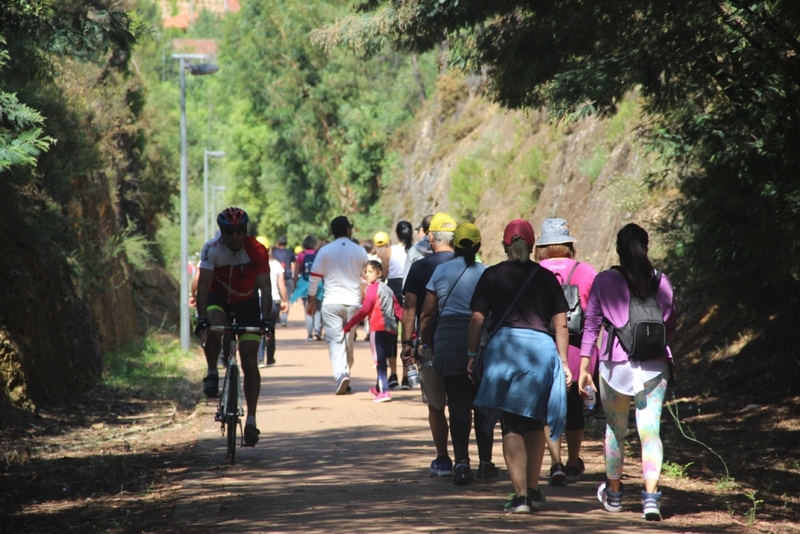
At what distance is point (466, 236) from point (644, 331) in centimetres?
188

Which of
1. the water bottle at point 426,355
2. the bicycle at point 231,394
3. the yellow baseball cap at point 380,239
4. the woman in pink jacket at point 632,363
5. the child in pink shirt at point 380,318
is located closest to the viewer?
the woman in pink jacket at point 632,363

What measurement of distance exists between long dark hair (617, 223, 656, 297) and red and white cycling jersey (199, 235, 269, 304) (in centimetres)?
336

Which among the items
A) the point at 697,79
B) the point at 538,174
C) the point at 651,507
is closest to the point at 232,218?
the point at 651,507

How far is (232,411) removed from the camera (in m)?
9.41

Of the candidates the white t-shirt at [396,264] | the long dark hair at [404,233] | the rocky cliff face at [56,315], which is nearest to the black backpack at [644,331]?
the rocky cliff face at [56,315]

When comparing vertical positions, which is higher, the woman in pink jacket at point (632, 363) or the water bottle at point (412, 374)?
the woman in pink jacket at point (632, 363)

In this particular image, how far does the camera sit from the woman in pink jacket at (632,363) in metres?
7.25

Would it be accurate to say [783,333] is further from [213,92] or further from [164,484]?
[213,92]

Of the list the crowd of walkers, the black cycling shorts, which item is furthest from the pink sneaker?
the crowd of walkers

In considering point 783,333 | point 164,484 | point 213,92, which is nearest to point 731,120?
point 783,333

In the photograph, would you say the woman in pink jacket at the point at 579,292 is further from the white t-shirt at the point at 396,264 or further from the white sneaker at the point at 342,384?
the white t-shirt at the point at 396,264

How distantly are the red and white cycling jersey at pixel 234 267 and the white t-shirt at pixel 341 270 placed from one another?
15.8ft

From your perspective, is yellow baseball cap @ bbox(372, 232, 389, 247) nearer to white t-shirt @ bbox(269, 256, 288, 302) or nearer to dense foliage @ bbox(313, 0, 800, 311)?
white t-shirt @ bbox(269, 256, 288, 302)

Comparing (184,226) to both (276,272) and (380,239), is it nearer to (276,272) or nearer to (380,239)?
(276,272)
